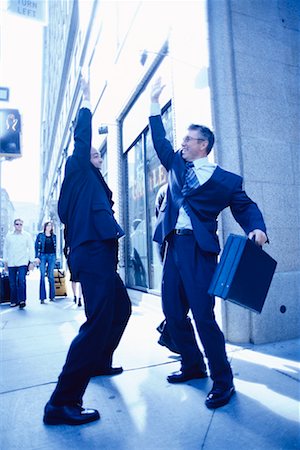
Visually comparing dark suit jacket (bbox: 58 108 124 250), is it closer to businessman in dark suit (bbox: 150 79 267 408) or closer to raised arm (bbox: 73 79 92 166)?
raised arm (bbox: 73 79 92 166)

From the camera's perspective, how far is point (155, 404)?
7.07ft

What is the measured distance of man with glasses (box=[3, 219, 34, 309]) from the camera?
6520mm

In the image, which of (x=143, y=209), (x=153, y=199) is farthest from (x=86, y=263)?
(x=143, y=209)

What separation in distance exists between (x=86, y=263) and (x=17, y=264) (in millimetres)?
5063

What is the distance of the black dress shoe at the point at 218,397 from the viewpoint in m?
2.06

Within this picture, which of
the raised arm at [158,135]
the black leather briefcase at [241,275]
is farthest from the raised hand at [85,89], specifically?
the black leather briefcase at [241,275]

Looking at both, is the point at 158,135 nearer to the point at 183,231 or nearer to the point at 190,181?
the point at 190,181

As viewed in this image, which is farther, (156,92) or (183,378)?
(156,92)

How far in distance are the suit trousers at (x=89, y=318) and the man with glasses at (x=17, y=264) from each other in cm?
492

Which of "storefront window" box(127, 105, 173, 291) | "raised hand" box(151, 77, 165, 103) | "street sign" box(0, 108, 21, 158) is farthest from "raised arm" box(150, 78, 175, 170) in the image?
"street sign" box(0, 108, 21, 158)

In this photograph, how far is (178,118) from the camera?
13.7 feet

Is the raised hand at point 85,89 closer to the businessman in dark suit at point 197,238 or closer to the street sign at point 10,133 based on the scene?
the businessman in dark suit at point 197,238

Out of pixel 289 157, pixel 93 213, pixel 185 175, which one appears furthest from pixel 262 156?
pixel 93 213

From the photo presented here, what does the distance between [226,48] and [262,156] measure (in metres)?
1.29
